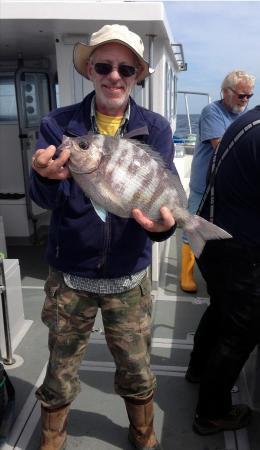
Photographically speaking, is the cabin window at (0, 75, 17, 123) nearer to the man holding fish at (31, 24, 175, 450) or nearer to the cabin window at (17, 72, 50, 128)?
the cabin window at (17, 72, 50, 128)

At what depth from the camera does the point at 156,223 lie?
6.00 feet

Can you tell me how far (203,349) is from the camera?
2979 mm

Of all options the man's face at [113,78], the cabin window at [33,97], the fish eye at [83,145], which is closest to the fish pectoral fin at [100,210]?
the fish eye at [83,145]

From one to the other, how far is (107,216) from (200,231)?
446mm

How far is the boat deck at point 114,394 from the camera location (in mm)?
2568

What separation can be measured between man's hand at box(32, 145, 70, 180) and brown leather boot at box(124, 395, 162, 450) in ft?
4.40

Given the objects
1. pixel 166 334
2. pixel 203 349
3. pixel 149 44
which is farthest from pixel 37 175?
pixel 149 44

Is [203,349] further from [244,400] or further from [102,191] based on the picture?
[102,191]

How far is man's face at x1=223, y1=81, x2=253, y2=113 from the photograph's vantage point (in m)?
3.74

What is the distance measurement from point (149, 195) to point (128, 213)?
119 millimetres

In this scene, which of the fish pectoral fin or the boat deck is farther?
the boat deck

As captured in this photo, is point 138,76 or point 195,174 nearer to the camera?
point 138,76

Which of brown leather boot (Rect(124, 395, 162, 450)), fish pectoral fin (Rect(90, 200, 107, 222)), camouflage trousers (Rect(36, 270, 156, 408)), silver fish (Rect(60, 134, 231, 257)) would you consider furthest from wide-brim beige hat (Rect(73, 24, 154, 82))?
brown leather boot (Rect(124, 395, 162, 450))

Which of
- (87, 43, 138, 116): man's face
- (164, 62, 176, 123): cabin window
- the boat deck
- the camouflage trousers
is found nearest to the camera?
(87, 43, 138, 116): man's face
